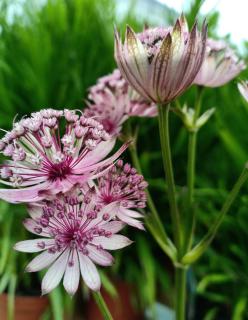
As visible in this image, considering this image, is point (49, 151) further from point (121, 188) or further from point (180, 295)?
point (180, 295)

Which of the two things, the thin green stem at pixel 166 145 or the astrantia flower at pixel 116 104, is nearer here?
the thin green stem at pixel 166 145

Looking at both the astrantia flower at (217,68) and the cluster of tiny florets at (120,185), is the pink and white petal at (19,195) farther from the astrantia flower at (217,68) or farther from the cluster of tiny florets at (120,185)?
the astrantia flower at (217,68)

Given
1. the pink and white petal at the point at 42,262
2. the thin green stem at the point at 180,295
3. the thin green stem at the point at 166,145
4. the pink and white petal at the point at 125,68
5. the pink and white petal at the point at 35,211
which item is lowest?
the thin green stem at the point at 180,295

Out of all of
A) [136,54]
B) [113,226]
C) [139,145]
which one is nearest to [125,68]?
[136,54]

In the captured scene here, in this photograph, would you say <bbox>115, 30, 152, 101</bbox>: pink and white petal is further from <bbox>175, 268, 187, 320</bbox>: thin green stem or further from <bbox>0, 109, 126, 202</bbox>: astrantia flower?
<bbox>175, 268, 187, 320</bbox>: thin green stem

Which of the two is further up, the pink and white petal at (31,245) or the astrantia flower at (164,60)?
the astrantia flower at (164,60)

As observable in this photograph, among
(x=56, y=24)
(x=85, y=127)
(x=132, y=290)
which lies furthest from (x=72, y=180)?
(x=56, y=24)

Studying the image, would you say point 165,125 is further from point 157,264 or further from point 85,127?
point 157,264


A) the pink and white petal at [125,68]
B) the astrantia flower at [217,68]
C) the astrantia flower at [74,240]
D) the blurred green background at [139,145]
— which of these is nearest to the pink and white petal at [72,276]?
the astrantia flower at [74,240]
